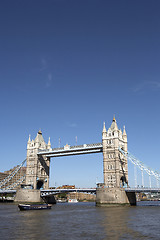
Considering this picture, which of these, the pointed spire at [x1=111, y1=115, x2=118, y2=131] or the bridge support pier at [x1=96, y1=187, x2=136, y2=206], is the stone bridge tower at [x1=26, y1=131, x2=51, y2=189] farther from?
the bridge support pier at [x1=96, y1=187, x2=136, y2=206]

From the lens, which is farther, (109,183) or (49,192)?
(49,192)

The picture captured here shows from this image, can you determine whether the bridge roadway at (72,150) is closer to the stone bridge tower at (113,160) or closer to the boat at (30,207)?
the stone bridge tower at (113,160)

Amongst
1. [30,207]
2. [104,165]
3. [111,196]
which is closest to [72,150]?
[104,165]

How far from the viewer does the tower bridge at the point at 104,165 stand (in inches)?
2761

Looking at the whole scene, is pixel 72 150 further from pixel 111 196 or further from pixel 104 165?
pixel 111 196

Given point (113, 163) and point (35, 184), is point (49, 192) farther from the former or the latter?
point (113, 163)

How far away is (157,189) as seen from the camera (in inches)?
2633

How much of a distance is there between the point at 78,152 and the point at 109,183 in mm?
15469

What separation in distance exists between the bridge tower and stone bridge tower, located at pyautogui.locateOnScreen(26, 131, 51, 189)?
2706cm

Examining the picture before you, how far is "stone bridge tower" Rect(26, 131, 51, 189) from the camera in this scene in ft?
302

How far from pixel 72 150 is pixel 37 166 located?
1568 cm

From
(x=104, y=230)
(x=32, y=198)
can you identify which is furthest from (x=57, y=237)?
(x=32, y=198)

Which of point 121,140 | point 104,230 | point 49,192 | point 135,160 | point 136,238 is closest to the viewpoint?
point 136,238

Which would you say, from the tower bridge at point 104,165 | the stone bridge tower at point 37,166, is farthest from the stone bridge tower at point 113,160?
the stone bridge tower at point 37,166
